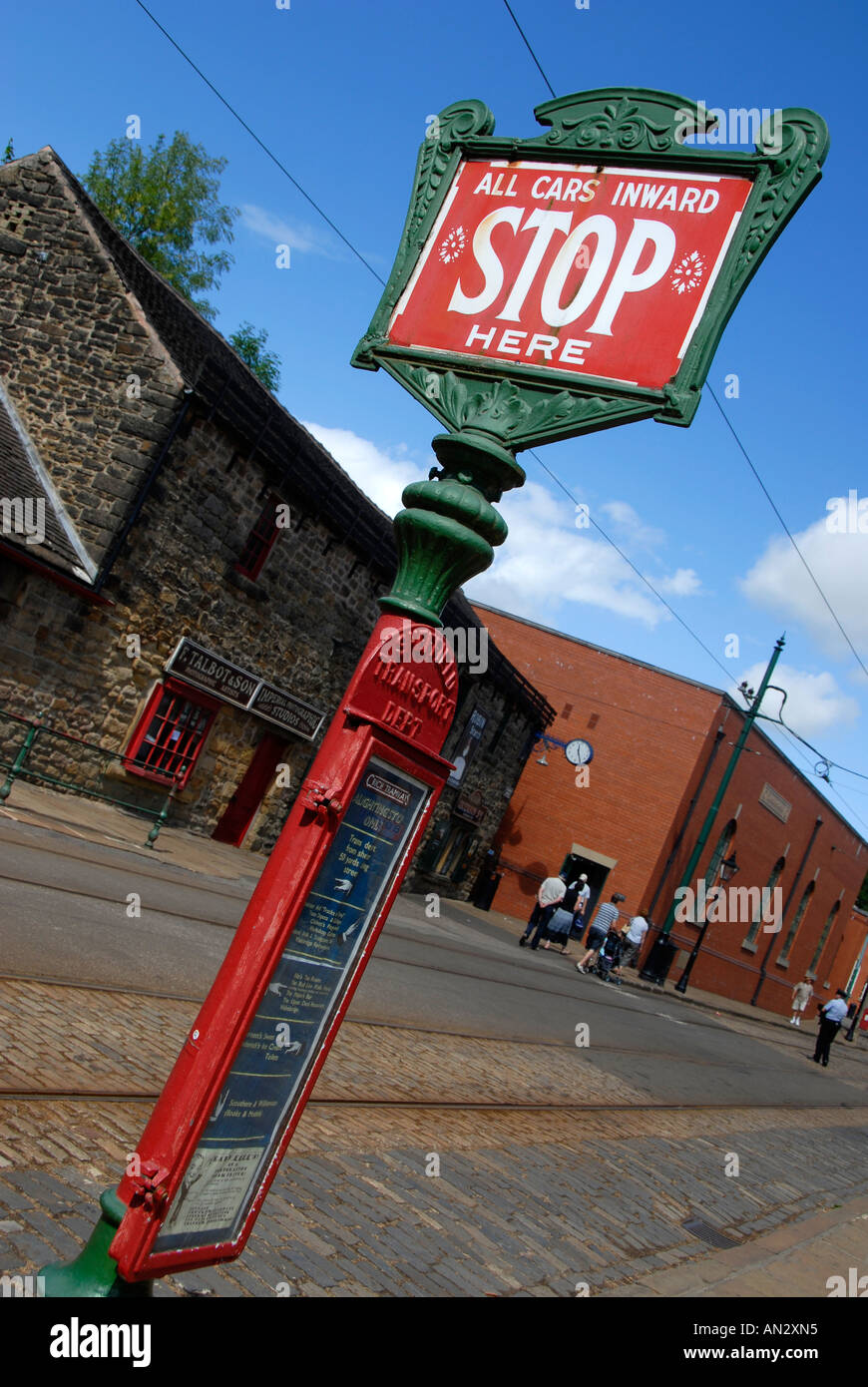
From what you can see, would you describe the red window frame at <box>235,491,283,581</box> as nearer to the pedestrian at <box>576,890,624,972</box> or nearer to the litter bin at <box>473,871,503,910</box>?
the pedestrian at <box>576,890,624,972</box>

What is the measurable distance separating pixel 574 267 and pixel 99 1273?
10.9ft

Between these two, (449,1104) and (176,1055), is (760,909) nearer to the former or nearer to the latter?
(449,1104)

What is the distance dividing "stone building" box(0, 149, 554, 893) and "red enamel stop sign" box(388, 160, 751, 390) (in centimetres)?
1215

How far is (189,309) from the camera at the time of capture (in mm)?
19984

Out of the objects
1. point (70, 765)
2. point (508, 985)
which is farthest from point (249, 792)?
point (508, 985)

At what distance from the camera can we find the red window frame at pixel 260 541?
18.8 m

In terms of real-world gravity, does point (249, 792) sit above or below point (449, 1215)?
above

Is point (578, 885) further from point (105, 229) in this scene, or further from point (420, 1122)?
point (420, 1122)

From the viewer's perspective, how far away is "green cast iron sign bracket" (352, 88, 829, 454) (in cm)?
337

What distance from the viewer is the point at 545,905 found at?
23.6 m

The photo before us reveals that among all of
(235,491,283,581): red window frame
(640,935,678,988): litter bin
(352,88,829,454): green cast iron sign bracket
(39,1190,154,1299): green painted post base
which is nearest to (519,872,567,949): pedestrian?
(640,935,678,988): litter bin

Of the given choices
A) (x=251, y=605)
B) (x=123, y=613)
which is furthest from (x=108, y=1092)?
(x=251, y=605)

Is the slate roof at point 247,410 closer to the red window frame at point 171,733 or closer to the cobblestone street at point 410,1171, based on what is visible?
the red window frame at point 171,733

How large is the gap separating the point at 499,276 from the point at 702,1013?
25324mm
